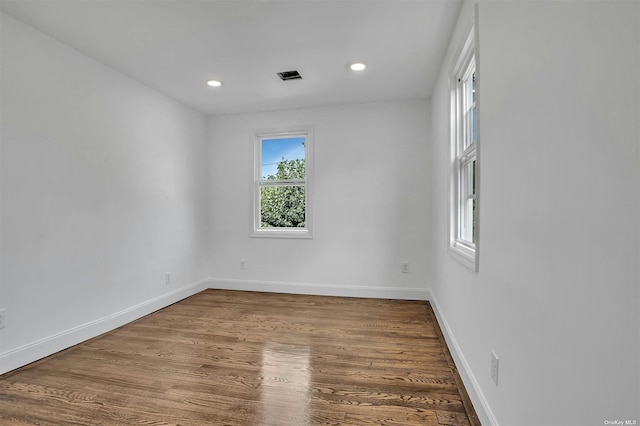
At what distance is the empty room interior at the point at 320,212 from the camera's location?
2.85 ft

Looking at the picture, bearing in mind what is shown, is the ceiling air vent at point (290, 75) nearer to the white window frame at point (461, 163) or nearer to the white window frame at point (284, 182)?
the white window frame at point (284, 182)

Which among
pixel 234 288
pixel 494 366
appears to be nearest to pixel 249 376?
pixel 494 366

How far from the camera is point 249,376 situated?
7.19 feet

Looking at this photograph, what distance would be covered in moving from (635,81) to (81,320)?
3633 millimetres

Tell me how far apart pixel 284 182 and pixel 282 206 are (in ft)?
1.12

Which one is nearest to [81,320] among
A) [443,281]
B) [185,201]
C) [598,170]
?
[185,201]

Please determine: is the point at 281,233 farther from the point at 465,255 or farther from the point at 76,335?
the point at 465,255

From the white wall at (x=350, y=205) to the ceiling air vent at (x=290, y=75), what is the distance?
1.00 metres

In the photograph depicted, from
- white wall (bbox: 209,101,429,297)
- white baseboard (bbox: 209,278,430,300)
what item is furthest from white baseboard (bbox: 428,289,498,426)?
white wall (bbox: 209,101,429,297)

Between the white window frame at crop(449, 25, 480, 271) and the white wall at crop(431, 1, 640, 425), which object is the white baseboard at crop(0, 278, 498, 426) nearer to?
the white wall at crop(431, 1, 640, 425)

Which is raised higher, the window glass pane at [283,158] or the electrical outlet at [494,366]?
the window glass pane at [283,158]

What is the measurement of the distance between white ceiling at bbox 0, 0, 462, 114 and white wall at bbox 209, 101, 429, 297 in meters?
0.57

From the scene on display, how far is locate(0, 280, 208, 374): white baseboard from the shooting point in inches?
90.5

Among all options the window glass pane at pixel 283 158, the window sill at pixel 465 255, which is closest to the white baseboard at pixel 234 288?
the window sill at pixel 465 255
